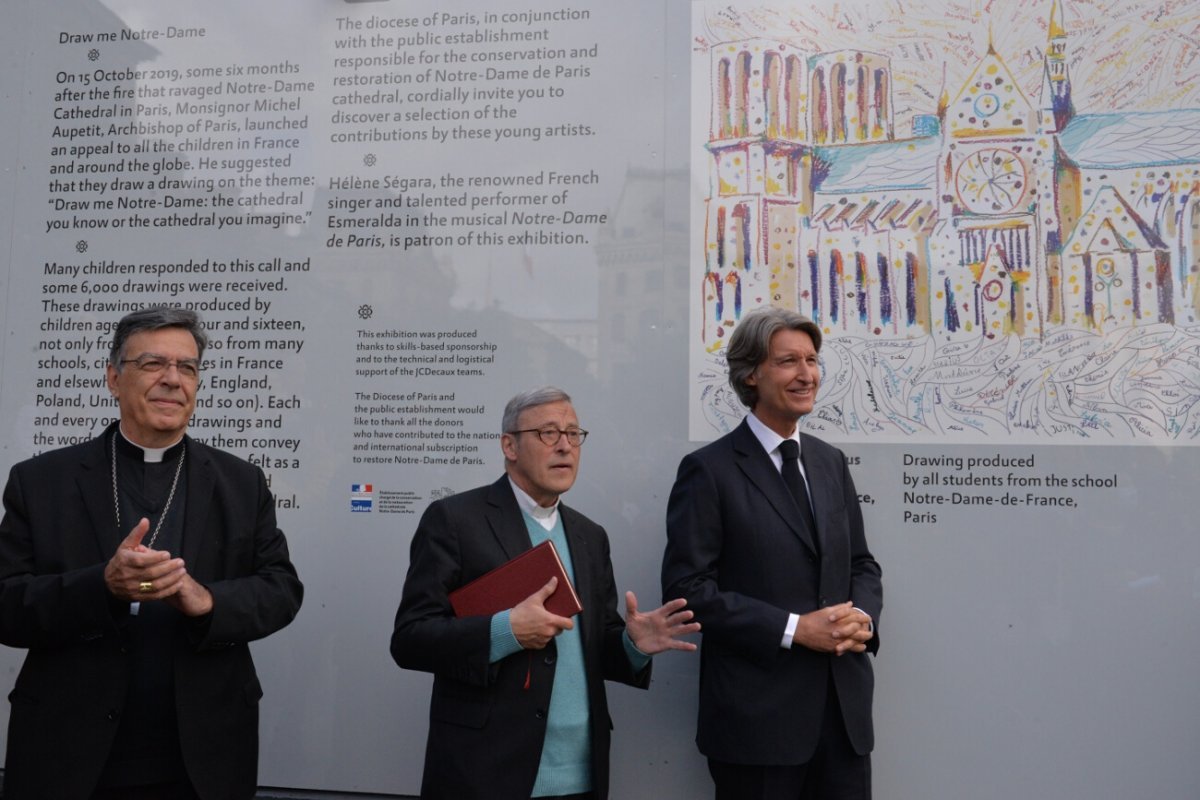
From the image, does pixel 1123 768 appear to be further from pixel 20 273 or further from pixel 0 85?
pixel 0 85

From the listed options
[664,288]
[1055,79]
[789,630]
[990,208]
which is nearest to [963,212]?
[990,208]

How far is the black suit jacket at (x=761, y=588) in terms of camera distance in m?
2.61

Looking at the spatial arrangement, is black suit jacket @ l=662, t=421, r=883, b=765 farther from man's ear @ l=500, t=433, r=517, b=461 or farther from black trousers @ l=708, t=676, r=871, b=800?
man's ear @ l=500, t=433, r=517, b=461

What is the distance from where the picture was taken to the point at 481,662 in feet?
7.95

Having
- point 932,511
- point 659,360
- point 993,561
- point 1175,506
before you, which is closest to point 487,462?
point 659,360

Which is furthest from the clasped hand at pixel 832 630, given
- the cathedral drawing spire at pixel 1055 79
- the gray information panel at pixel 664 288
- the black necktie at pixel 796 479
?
the cathedral drawing spire at pixel 1055 79

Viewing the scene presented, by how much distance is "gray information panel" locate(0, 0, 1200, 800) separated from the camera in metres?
3.04

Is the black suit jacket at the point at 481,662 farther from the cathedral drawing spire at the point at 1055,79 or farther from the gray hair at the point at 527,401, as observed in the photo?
the cathedral drawing spire at the point at 1055,79

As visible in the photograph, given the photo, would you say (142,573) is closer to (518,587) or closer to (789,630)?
(518,587)

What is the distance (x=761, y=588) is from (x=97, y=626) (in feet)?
5.59

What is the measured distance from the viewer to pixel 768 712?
103 inches

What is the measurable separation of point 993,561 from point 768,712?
974mm

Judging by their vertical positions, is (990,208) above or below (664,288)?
above

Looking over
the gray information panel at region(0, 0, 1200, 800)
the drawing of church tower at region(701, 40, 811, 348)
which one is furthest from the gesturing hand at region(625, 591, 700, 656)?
the drawing of church tower at region(701, 40, 811, 348)
